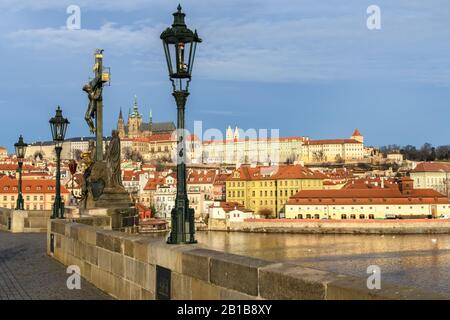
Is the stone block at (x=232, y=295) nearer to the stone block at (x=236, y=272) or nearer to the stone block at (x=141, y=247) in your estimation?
the stone block at (x=236, y=272)

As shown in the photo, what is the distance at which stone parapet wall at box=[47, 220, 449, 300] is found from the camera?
3.74m

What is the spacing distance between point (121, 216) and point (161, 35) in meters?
7.51

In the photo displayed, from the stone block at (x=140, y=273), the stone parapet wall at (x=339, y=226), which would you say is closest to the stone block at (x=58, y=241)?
the stone block at (x=140, y=273)

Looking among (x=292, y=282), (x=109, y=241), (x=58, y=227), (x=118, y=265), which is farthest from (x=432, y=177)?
(x=292, y=282)

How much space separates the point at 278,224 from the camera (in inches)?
3157

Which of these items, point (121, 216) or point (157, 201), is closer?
point (121, 216)

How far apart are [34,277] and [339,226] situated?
237 ft

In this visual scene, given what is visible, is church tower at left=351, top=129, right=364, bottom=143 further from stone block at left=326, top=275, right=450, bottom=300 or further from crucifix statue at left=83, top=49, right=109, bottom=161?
stone block at left=326, top=275, right=450, bottom=300

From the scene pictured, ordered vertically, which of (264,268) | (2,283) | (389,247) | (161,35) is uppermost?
(161,35)

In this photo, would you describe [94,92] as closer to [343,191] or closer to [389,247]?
[389,247]

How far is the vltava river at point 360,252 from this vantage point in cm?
3775

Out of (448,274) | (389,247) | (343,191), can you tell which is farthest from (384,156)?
(448,274)

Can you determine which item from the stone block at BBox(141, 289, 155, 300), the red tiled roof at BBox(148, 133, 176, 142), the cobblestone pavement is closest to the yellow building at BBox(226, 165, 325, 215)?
the cobblestone pavement

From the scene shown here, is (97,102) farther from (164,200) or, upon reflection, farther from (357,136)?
(357,136)
